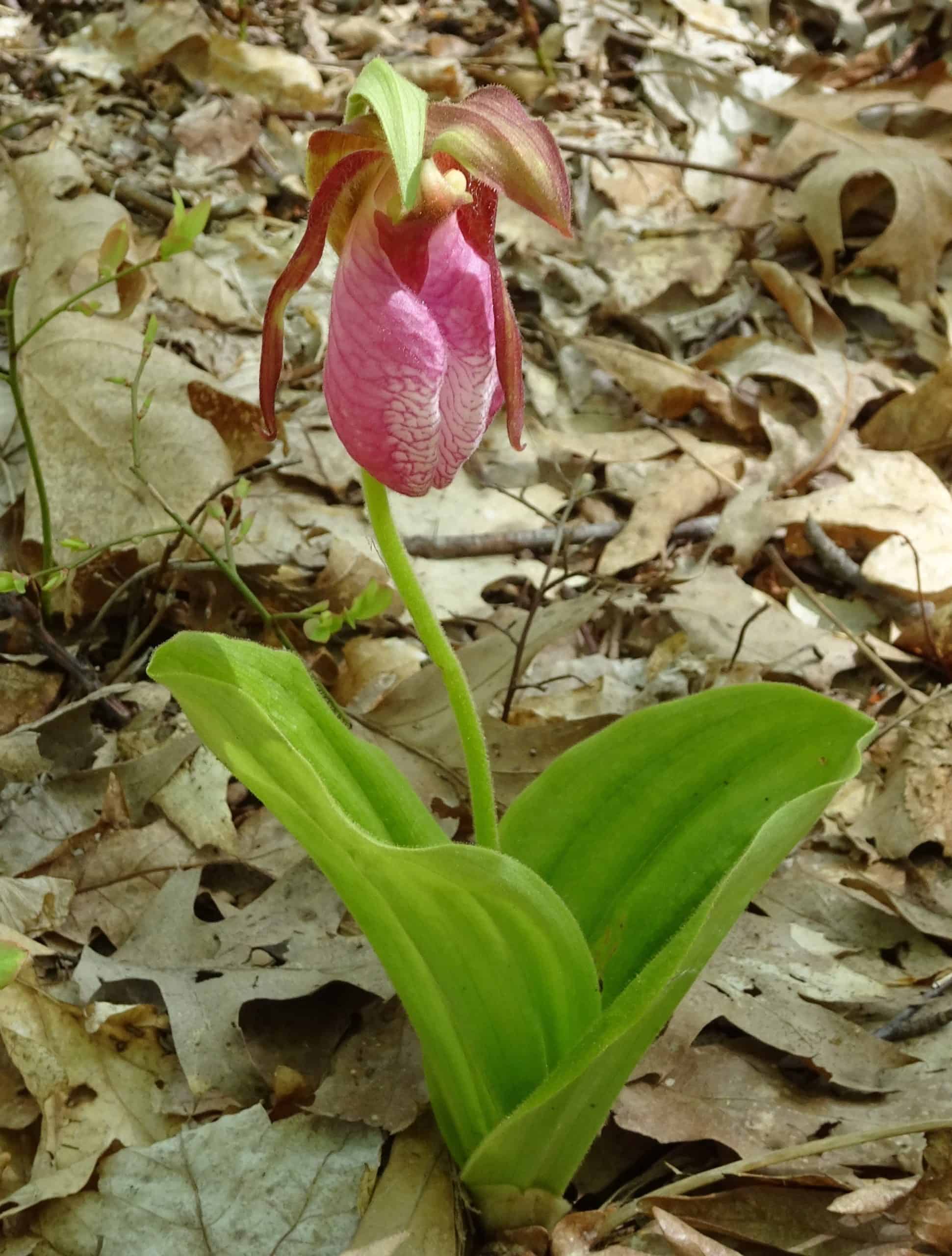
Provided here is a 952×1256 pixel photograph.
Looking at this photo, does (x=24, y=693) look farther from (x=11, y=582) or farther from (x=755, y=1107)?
(x=755, y=1107)

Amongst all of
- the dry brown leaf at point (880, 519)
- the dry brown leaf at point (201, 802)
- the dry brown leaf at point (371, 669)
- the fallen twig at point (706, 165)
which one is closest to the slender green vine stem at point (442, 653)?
the dry brown leaf at point (201, 802)

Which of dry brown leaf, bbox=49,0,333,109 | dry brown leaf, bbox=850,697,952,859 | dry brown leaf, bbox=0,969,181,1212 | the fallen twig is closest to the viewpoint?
dry brown leaf, bbox=0,969,181,1212

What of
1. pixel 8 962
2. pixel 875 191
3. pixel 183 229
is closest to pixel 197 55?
pixel 875 191

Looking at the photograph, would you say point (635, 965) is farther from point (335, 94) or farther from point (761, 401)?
point (335, 94)

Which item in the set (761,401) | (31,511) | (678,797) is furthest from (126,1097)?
(761,401)

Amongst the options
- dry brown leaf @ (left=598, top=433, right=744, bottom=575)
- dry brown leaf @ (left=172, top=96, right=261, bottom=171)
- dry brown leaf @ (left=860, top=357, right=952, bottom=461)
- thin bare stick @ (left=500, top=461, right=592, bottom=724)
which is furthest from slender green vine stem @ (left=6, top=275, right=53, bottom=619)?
dry brown leaf @ (left=860, top=357, right=952, bottom=461)

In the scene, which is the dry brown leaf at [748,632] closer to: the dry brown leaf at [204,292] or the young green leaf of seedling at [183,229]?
the young green leaf of seedling at [183,229]

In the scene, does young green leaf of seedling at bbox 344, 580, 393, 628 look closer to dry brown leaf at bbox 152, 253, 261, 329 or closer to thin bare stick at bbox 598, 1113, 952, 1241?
thin bare stick at bbox 598, 1113, 952, 1241

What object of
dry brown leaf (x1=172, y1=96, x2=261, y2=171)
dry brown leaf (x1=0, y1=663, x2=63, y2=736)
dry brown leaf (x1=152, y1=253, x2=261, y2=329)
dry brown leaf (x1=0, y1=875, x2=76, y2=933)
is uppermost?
dry brown leaf (x1=172, y1=96, x2=261, y2=171)
